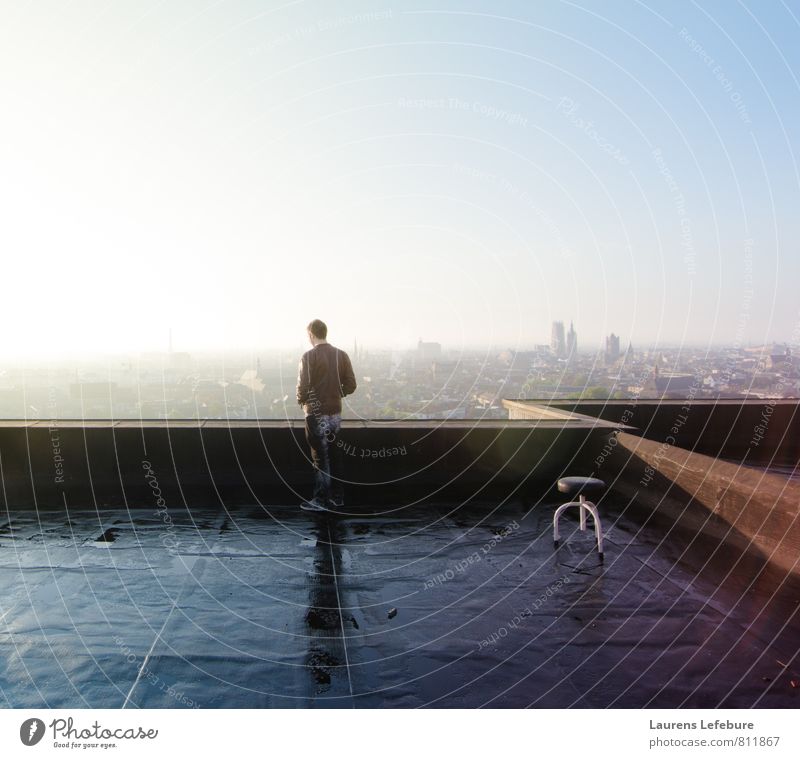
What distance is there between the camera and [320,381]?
7.39m

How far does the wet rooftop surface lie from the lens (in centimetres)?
348

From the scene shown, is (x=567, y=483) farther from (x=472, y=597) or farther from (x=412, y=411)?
(x=412, y=411)

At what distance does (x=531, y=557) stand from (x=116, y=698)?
3.71m

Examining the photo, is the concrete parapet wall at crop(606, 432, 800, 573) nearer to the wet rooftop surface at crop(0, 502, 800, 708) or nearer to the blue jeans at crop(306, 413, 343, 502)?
the wet rooftop surface at crop(0, 502, 800, 708)

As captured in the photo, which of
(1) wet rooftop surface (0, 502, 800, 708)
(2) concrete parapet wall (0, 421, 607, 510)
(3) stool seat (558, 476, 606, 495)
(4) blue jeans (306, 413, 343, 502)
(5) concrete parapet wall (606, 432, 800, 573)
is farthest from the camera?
(2) concrete parapet wall (0, 421, 607, 510)

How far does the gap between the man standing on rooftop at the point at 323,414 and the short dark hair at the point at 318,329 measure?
136mm

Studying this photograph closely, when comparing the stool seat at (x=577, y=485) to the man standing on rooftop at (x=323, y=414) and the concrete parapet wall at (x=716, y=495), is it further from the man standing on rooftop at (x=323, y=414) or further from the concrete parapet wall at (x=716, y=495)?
the man standing on rooftop at (x=323, y=414)

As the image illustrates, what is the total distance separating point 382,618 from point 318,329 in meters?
4.01

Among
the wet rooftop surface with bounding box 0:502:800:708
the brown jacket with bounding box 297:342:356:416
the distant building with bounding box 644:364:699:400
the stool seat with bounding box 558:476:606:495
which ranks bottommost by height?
the wet rooftop surface with bounding box 0:502:800:708

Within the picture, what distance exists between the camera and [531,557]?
584cm

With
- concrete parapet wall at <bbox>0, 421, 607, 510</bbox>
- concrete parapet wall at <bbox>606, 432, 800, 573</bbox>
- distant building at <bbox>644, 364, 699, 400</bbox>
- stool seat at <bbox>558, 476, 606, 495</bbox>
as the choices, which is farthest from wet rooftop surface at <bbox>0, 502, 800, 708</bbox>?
distant building at <bbox>644, 364, 699, 400</bbox>

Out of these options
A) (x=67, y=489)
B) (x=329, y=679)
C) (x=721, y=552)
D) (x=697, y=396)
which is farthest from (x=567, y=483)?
(x=697, y=396)

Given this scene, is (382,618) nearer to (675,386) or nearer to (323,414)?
(323,414)

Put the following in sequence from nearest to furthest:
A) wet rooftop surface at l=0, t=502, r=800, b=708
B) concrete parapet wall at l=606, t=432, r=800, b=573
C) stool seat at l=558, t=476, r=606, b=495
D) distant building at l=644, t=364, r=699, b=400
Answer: wet rooftop surface at l=0, t=502, r=800, b=708 < concrete parapet wall at l=606, t=432, r=800, b=573 < stool seat at l=558, t=476, r=606, b=495 < distant building at l=644, t=364, r=699, b=400
